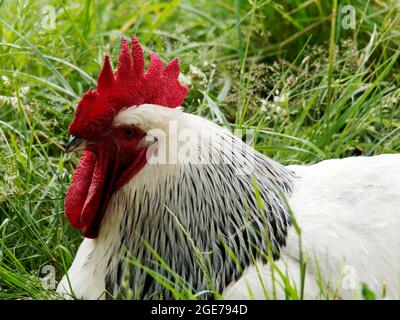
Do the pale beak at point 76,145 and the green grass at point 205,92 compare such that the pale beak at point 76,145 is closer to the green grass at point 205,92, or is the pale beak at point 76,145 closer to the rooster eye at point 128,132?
the rooster eye at point 128,132

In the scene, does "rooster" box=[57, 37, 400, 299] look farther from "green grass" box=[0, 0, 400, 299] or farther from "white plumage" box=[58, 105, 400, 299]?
"green grass" box=[0, 0, 400, 299]

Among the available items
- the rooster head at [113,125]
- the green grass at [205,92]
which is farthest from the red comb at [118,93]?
the green grass at [205,92]

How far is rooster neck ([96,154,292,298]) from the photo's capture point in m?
3.00

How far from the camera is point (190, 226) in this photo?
9.93 feet

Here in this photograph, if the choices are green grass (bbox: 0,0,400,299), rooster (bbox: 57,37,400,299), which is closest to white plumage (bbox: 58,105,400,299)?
rooster (bbox: 57,37,400,299)

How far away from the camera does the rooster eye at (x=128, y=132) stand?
2.96 meters

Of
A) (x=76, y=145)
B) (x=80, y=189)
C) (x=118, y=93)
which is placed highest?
(x=118, y=93)

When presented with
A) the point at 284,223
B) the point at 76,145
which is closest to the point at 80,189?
the point at 76,145

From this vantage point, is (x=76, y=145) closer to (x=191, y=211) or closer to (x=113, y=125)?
(x=113, y=125)

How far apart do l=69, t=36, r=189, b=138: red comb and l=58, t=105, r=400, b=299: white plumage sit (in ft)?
0.17

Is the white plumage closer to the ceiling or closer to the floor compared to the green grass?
closer to the floor

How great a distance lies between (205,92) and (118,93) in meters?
1.38

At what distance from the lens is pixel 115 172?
10.0 feet

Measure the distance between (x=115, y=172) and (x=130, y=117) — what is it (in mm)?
234
